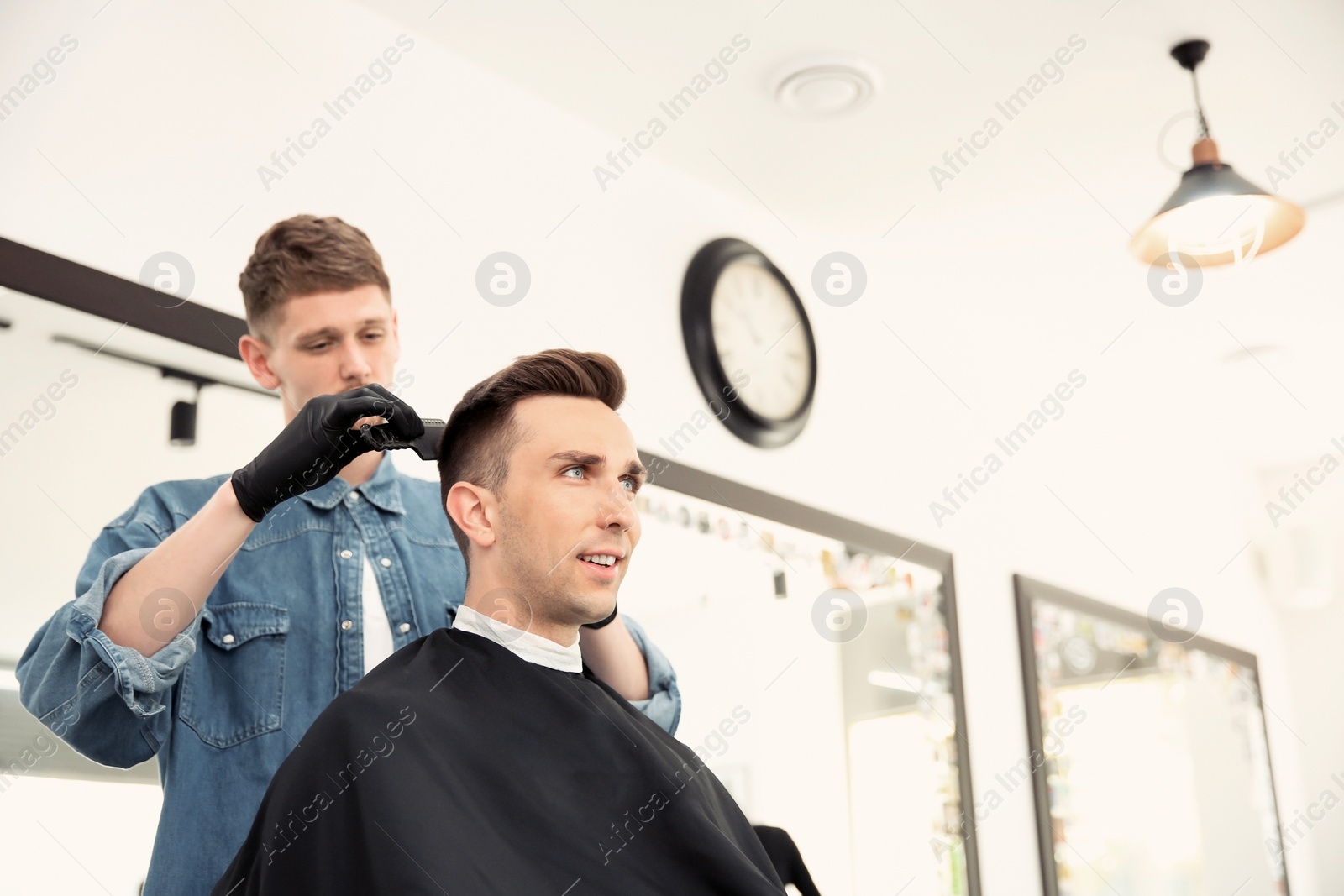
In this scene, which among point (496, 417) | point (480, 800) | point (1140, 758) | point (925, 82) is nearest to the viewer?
point (480, 800)

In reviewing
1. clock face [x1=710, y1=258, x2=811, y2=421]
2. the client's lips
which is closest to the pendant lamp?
clock face [x1=710, y1=258, x2=811, y2=421]

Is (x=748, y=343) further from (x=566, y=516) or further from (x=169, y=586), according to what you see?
(x=169, y=586)

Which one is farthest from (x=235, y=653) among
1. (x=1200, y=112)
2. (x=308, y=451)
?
(x=1200, y=112)

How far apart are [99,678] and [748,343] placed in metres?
2.30

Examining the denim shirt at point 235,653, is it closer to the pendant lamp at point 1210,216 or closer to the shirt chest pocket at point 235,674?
the shirt chest pocket at point 235,674

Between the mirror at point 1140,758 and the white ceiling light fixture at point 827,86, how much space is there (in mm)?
2026

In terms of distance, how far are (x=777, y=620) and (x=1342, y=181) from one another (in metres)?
2.32

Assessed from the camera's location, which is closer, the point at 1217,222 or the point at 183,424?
the point at 183,424

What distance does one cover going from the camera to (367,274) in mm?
1995

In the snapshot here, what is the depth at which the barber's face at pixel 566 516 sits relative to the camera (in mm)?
1700

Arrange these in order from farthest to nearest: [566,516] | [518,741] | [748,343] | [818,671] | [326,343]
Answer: [748,343] < [818,671] < [326,343] < [566,516] < [518,741]

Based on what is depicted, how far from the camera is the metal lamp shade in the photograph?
295 centimetres

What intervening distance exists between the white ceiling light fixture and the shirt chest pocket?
2.02 meters

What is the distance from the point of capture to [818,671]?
11.0ft
